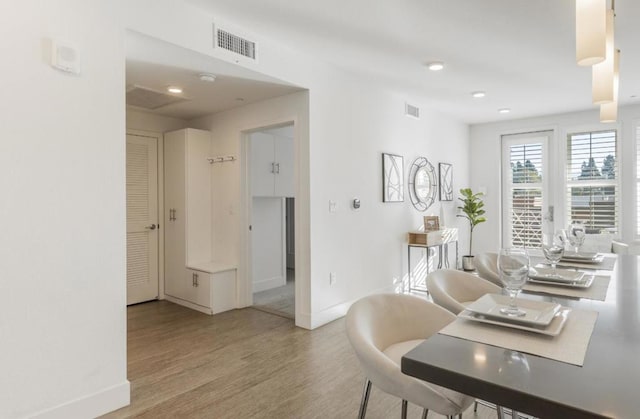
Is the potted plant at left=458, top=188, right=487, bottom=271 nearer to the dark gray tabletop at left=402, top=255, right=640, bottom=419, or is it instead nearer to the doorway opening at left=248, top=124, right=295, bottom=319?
the doorway opening at left=248, top=124, right=295, bottom=319

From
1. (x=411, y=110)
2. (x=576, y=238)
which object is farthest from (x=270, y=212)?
(x=576, y=238)

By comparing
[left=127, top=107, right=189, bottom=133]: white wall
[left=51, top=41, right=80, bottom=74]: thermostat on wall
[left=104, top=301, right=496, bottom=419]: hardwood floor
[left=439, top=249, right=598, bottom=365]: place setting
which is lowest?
[left=104, top=301, right=496, bottom=419]: hardwood floor

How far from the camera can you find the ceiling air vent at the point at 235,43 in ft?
9.15

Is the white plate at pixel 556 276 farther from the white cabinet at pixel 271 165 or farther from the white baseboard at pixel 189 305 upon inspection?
the white cabinet at pixel 271 165

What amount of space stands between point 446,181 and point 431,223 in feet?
3.66

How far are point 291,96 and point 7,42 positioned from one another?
7.34 ft

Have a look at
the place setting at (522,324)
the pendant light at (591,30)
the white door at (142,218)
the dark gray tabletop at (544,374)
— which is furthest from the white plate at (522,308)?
the white door at (142,218)

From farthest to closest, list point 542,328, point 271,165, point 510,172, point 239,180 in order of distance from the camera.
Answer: point 510,172
point 271,165
point 239,180
point 542,328

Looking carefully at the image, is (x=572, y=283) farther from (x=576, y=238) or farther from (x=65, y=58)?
(x=65, y=58)

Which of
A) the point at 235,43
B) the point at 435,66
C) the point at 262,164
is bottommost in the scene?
the point at 262,164

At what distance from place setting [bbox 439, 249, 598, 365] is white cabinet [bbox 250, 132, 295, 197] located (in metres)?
3.65

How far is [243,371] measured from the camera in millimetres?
2707

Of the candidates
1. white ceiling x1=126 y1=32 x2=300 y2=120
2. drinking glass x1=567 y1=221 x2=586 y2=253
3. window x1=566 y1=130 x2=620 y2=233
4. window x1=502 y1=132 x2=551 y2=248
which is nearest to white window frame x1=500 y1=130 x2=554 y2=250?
window x1=502 y1=132 x2=551 y2=248

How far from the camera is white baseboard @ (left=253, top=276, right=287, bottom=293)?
16.7 ft
